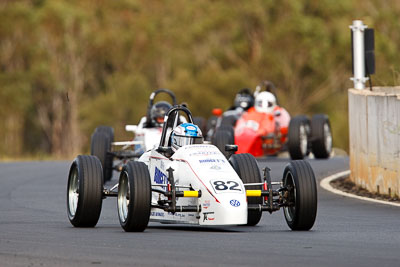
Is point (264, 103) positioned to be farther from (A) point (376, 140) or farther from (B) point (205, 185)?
(B) point (205, 185)

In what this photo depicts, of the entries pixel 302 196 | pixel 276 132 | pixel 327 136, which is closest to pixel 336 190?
pixel 302 196

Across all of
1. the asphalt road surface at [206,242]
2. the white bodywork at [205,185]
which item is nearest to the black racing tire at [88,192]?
the asphalt road surface at [206,242]

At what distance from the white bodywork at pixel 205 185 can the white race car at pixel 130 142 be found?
27.5 feet

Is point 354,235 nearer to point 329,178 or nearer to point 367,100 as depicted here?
point 367,100

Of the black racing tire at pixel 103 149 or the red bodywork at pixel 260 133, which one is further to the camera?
the red bodywork at pixel 260 133

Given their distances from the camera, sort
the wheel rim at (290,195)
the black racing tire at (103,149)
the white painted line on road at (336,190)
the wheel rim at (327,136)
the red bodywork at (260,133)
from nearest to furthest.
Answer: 1. the wheel rim at (290,195)
2. the white painted line on road at (336,190)
3. the black racing tire at (103,149)
4. the red bodywork at (260,133)
5. the wheel rim at (327,136)

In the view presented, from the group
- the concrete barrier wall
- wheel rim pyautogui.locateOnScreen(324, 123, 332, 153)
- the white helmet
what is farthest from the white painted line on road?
the white helmet

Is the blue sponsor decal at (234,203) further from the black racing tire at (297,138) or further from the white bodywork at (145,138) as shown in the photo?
the black racing tire at (297,138)

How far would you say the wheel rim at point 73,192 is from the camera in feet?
46.2

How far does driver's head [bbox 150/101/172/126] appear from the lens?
23484mm

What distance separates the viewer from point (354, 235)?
40.0ft

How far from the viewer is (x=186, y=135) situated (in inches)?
546

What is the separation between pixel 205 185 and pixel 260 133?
16.2 metres

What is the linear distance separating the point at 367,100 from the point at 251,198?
7.21 metres
